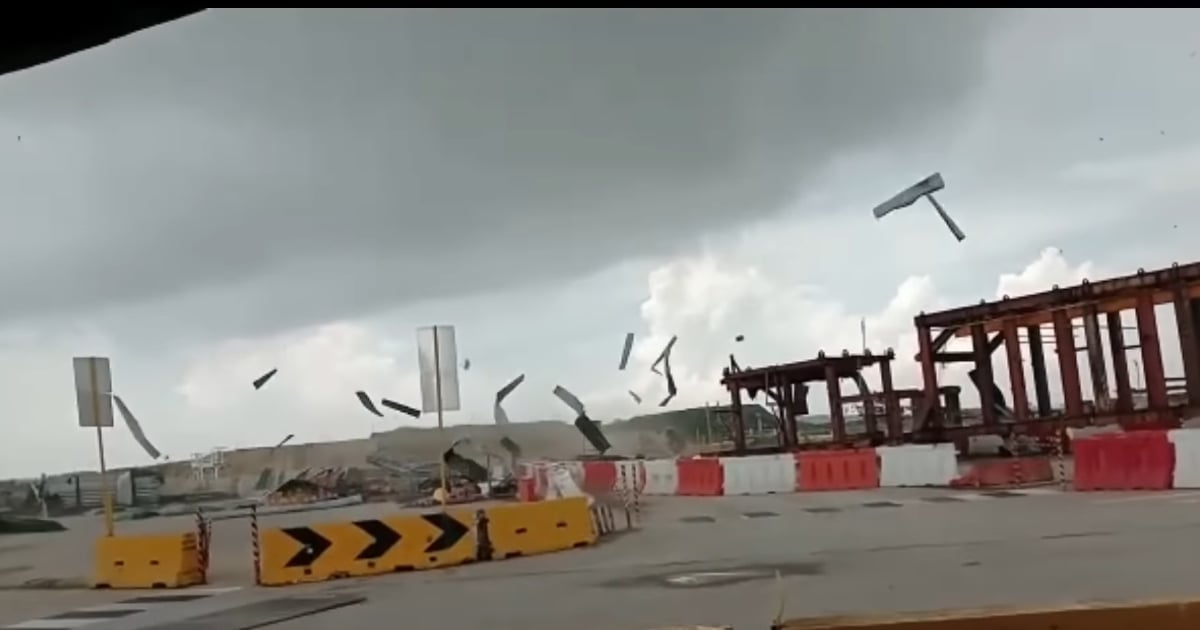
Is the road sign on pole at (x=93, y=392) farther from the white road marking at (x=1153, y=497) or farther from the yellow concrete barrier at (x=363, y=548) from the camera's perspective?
the white road marking at (x=1153, y=497)

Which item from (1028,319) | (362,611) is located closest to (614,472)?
(1028,319)

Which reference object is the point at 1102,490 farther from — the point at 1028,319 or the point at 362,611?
the point at 362,611

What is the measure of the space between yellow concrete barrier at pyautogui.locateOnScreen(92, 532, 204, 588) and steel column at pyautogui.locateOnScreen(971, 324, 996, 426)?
28.5 m

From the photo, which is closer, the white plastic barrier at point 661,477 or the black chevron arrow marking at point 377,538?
the black chevron arrow marking at point 377,538

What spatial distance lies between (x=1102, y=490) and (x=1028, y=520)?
20.7 ft

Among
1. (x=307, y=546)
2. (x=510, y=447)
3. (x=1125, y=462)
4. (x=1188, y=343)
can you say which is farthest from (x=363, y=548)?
(x=510, y=447)

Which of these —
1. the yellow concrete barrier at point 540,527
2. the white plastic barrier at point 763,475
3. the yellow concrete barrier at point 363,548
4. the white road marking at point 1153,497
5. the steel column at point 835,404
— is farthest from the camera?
the steel column at point 835,404

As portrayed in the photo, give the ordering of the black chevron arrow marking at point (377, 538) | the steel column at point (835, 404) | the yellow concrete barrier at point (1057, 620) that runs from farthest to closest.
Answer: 1. the steel column at point (835, 404)
2. the black chevron arrow marking at point (377, 538)
3. the yellow concrete barrier at point (1057, 620)

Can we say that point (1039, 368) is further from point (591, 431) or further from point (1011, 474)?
point (591, 431)

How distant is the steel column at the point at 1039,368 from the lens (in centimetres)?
4081

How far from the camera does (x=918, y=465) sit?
30125 millimetres

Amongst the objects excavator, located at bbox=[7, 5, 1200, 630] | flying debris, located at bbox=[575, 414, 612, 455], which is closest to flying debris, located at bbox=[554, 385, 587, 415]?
flying debris, located at bbox=[575, 414, 612, 455]

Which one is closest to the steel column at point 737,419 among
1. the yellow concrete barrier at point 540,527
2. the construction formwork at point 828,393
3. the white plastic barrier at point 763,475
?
the construction formwork at point 828,393
